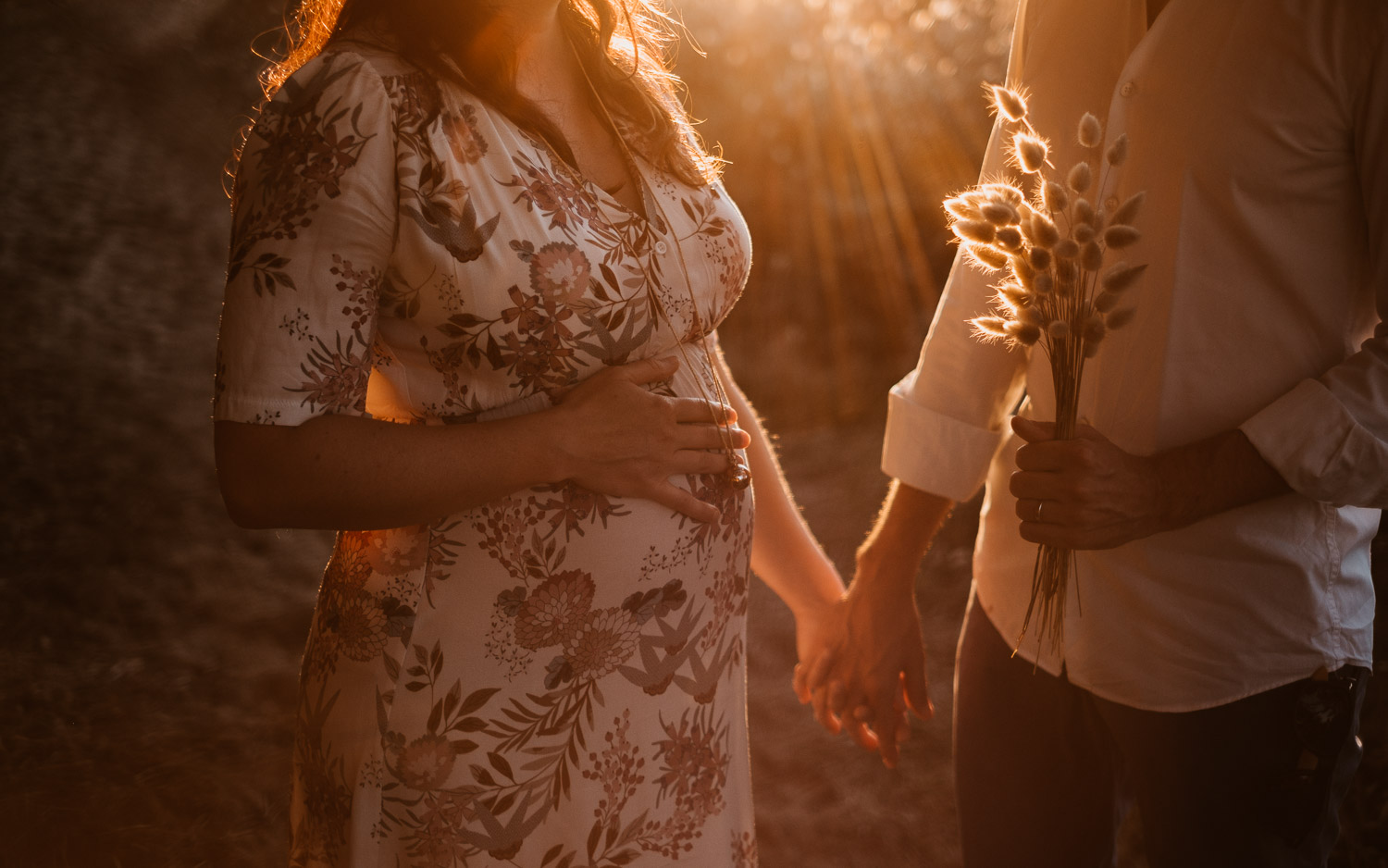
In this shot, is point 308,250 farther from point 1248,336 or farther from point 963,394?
point 1248,336

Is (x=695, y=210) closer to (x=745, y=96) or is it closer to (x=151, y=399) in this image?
(x=151, y=399)

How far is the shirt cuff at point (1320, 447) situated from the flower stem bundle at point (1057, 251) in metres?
0.27

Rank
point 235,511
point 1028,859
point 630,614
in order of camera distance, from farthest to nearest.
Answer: point 1028,859 → point 630,614 → point 235,511

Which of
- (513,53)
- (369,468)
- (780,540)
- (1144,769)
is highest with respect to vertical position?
(513,53)

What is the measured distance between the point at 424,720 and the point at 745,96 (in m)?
7.56

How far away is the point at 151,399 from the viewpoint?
583 centimetres

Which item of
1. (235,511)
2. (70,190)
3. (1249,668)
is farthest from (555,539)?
(70,190)

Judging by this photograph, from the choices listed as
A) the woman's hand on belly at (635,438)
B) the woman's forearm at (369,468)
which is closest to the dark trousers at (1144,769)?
the woman's hand on belly at (635,438)

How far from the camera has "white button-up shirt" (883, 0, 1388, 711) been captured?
1194 millimetres

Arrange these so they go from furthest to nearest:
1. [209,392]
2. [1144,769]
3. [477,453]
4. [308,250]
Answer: [209,392] < [1144,769] < [477,453] < [308,250]

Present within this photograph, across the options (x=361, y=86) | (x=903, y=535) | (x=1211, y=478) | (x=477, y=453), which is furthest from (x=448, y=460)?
(x=1211, y=478)

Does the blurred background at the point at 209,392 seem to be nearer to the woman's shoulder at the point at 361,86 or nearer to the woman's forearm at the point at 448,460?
the woman's shoulder at the point at 361,86

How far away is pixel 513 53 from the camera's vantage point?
1.34 metres

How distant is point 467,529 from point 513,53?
2.43 ft
